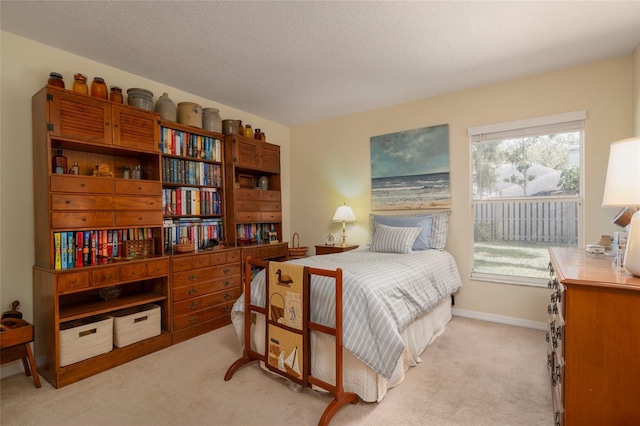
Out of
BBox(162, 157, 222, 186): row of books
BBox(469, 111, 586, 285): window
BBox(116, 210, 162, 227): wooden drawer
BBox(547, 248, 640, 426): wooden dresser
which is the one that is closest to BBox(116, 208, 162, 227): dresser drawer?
BBox(116, 210, 162, 227): wooden drawer

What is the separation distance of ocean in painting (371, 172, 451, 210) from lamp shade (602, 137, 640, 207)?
7.04 feet

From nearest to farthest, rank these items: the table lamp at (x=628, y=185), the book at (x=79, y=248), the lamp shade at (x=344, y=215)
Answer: the table lamp at (x=628, y=185) < the book at (x=79, y=248) < the lamp shade at (x=344, y=215)

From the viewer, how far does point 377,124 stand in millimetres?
4109

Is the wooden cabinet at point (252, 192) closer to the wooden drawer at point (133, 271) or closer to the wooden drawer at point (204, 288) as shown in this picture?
the wooden drawer at point (204, 288)

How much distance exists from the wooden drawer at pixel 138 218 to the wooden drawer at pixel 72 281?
0.48 m

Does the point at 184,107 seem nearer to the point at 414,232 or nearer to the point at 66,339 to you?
the point at 66,339

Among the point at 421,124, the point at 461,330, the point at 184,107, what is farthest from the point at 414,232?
the point at 184,107

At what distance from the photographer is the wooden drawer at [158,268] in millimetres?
2695

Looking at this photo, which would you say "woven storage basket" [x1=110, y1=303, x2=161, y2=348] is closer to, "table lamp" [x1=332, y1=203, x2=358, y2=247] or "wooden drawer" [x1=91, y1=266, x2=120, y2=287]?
"wooden drawer" [x1=91, y1=266, x2=120, y2=287]

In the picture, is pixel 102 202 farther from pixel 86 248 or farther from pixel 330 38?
pixel 330 38

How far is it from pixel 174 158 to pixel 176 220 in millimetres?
663

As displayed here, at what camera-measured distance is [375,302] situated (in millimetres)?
1848

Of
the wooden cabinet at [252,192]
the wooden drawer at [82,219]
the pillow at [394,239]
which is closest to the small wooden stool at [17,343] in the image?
the wooden drawer at [82,219]

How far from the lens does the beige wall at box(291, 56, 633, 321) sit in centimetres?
282
